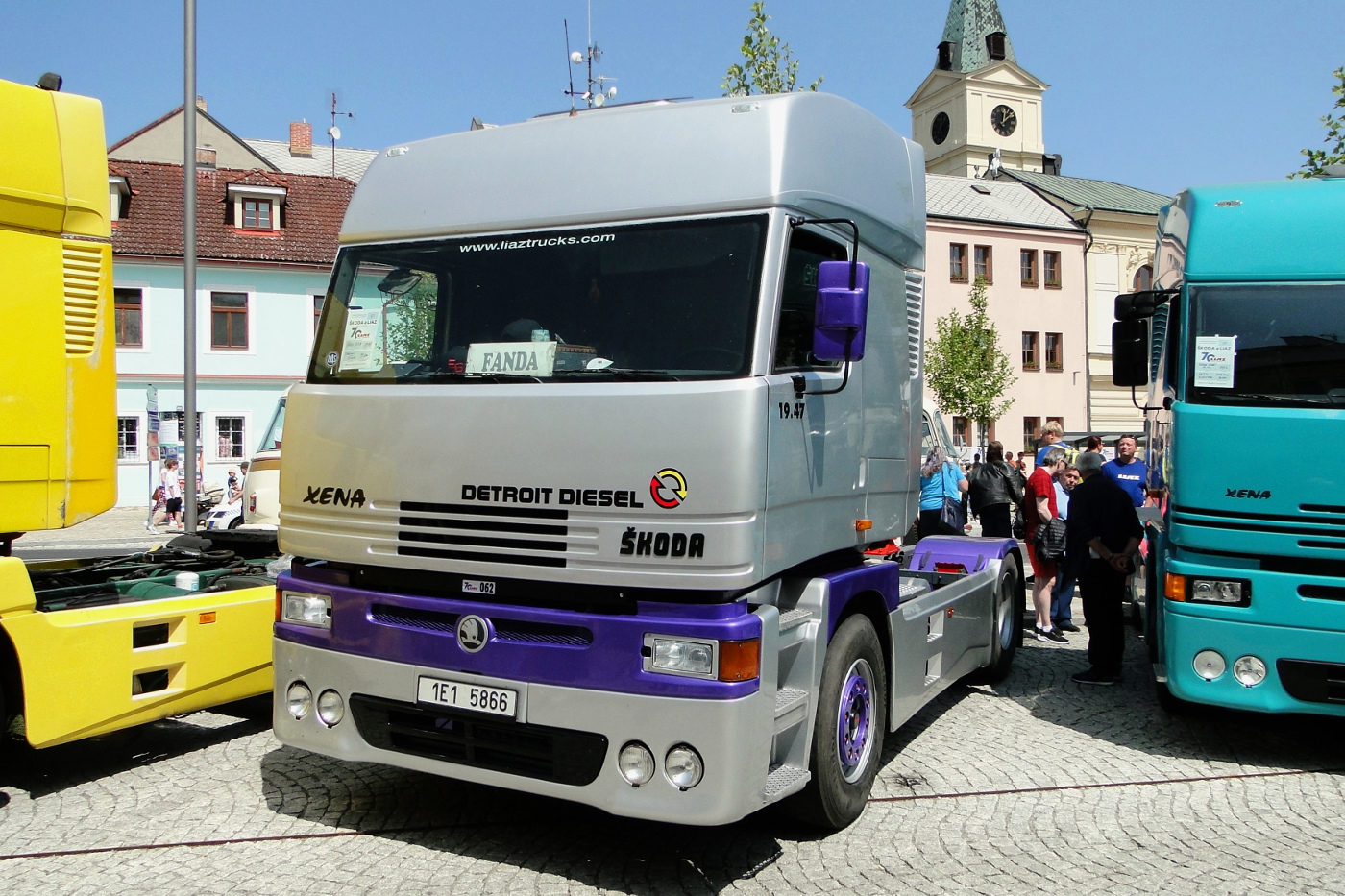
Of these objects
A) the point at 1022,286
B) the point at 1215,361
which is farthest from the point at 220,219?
the point at 1215,361

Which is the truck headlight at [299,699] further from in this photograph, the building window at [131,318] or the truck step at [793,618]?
the building window at [131,318]

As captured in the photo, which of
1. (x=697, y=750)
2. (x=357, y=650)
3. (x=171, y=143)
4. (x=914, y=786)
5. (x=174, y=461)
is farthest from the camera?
(x=171, y=143)

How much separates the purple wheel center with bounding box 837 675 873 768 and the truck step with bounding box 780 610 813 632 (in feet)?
1.54

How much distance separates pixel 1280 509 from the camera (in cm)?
623

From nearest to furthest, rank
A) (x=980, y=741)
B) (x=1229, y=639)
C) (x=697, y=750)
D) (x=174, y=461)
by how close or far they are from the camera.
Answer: (x=697, y=750), (x=1229, y=639), (x=980, y=741), (x=174, y=461)

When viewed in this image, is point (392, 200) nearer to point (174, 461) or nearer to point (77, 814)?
point (77, 814)

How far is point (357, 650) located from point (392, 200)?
2110 millimetres

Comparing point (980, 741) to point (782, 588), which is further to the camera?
point (980, 741)

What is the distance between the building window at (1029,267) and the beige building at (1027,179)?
0.67 metres

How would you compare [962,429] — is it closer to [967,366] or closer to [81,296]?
[967,366]

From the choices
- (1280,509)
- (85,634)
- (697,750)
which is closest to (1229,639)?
(1280,509)

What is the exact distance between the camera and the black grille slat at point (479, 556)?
4.57 m

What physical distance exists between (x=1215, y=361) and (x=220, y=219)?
35.6 metres

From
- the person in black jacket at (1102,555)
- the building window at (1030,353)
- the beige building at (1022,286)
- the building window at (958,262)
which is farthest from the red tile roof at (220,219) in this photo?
the person in black jacket at (1102,555)
